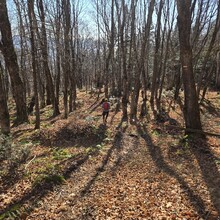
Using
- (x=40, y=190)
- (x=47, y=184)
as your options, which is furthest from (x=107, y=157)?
(x=40, y=190)

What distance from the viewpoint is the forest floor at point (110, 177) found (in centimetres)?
462

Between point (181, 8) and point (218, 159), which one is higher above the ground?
point (181, 8)

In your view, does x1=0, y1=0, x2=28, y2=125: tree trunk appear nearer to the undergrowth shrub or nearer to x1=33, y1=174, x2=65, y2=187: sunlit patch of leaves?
the undergrowth shrub

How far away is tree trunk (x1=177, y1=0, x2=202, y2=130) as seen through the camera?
26.0 feet

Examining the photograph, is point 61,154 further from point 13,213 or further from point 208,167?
point 208,167

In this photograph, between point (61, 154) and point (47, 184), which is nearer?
point (47, 184)

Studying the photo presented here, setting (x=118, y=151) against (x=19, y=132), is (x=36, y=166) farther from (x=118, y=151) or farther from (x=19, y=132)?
(x=19, y=132)

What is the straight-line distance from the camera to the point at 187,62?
26.8 feet

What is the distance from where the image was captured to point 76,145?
29.6 ft

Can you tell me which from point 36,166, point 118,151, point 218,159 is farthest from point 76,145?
point 218,159

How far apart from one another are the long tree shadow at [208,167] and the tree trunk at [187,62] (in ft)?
3.00

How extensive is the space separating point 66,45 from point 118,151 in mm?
8920

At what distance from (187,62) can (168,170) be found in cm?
435

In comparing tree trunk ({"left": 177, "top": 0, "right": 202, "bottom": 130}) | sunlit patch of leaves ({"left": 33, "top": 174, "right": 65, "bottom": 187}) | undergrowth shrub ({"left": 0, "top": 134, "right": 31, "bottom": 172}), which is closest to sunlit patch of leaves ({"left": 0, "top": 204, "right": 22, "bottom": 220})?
sunlit patch of leaves ({"left": 33, "top": 174, "right": 65, "bottom": 187})
